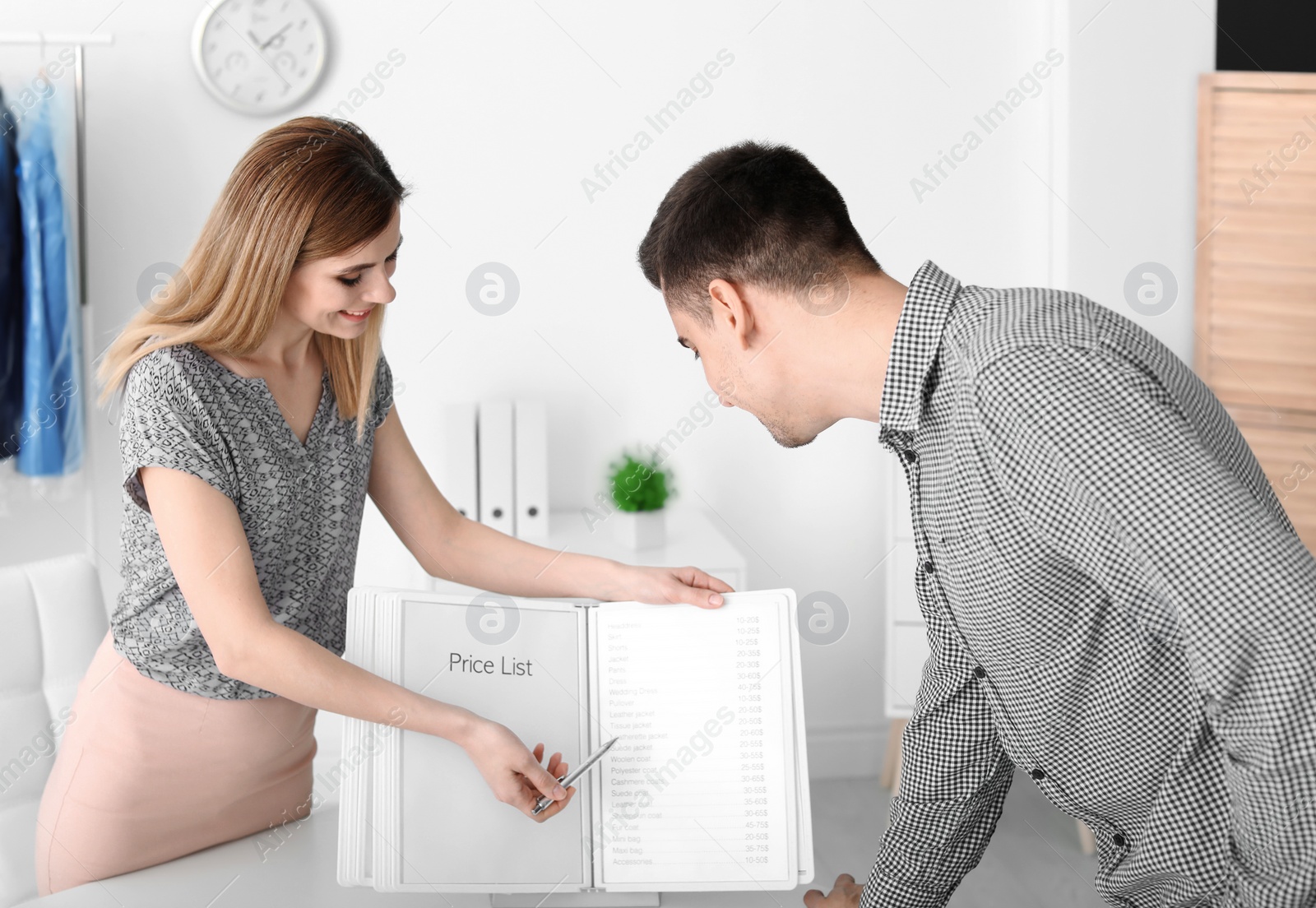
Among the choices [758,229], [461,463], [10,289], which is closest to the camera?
[758,229]

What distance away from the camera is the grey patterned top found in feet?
3.81

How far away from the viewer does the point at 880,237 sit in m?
3.09

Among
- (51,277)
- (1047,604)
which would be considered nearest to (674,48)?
(51,277)

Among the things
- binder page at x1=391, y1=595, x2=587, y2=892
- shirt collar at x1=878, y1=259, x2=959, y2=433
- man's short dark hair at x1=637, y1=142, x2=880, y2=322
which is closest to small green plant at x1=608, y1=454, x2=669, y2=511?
binder page at x1=391, y1=595, x2=587, y2=892

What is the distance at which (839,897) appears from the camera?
47.1 inches

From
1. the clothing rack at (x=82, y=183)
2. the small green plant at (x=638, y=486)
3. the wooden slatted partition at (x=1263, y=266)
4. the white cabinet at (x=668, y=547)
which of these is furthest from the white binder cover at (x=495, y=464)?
the wooden slatted partition at (x=1263, y=266)

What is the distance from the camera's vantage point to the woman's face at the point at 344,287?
4.13 feet

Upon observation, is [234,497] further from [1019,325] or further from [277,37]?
[277,37]

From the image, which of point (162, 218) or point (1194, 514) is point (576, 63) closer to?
point (162, 218)

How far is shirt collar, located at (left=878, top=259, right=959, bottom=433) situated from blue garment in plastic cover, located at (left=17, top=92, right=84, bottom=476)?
2.36 meters

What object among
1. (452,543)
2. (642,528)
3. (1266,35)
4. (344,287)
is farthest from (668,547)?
(1266,35)

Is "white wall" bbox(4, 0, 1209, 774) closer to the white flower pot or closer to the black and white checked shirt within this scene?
the white flower pot

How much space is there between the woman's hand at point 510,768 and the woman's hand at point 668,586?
24 centimetres

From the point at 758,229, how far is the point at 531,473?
1.69m
